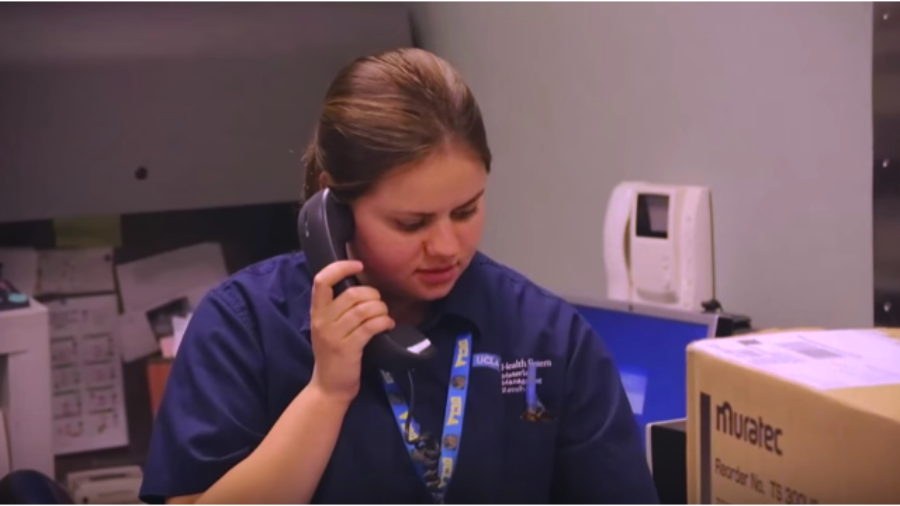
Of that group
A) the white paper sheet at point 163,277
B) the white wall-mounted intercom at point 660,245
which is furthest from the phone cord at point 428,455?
the white paper sheet at point 163,277

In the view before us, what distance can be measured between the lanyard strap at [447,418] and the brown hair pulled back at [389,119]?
18 cm

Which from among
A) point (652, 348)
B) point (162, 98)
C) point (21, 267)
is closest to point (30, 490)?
point (652, 348)

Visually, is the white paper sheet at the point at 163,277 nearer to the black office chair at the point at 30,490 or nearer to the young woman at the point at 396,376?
the young woman at the point at 396,376

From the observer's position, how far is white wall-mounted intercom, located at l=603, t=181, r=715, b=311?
1653 mm

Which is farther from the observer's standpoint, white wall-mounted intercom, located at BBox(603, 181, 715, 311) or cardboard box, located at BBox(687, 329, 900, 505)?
white wall-mounted intercom, located at BBox(603, 181, 715, 311)

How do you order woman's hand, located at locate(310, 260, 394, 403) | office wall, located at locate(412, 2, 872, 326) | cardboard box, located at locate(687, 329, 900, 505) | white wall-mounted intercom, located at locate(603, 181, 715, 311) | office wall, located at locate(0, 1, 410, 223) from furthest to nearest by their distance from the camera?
office wall, located at locate(0, 1, 410, 223), white wall-mounted intercom, located at locate(603, 181, 715, 311), office wall, located at locate(412, 2, 872, 326), woman's hand, located at locate(310, 260, 394, 403), cardboard box, located at locate(687, 329, 900, 505)

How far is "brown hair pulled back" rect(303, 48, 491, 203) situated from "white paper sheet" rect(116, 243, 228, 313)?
1.21 meters

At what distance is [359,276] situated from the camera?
42.5 inches

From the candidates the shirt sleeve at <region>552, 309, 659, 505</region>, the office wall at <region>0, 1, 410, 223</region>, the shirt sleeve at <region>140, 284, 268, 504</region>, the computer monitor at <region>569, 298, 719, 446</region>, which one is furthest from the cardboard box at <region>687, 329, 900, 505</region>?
the office wall at <region>0, 1, 410, 223</region>

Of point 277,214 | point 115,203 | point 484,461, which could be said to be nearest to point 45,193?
point 115,203

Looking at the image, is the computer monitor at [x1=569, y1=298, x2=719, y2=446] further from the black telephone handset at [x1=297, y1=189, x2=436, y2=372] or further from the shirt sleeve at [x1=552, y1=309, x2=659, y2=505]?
the black telephone handset at [x1=297, y1=189, x2=436, y2=372]

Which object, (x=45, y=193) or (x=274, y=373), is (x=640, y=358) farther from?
(x=45, y=193)

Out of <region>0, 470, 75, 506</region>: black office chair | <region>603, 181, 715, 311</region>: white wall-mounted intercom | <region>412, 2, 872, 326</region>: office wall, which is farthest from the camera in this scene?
<region>603, 181, 715, 311</region>: white wall-mounted intercom

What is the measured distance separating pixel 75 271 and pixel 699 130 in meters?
1.22
